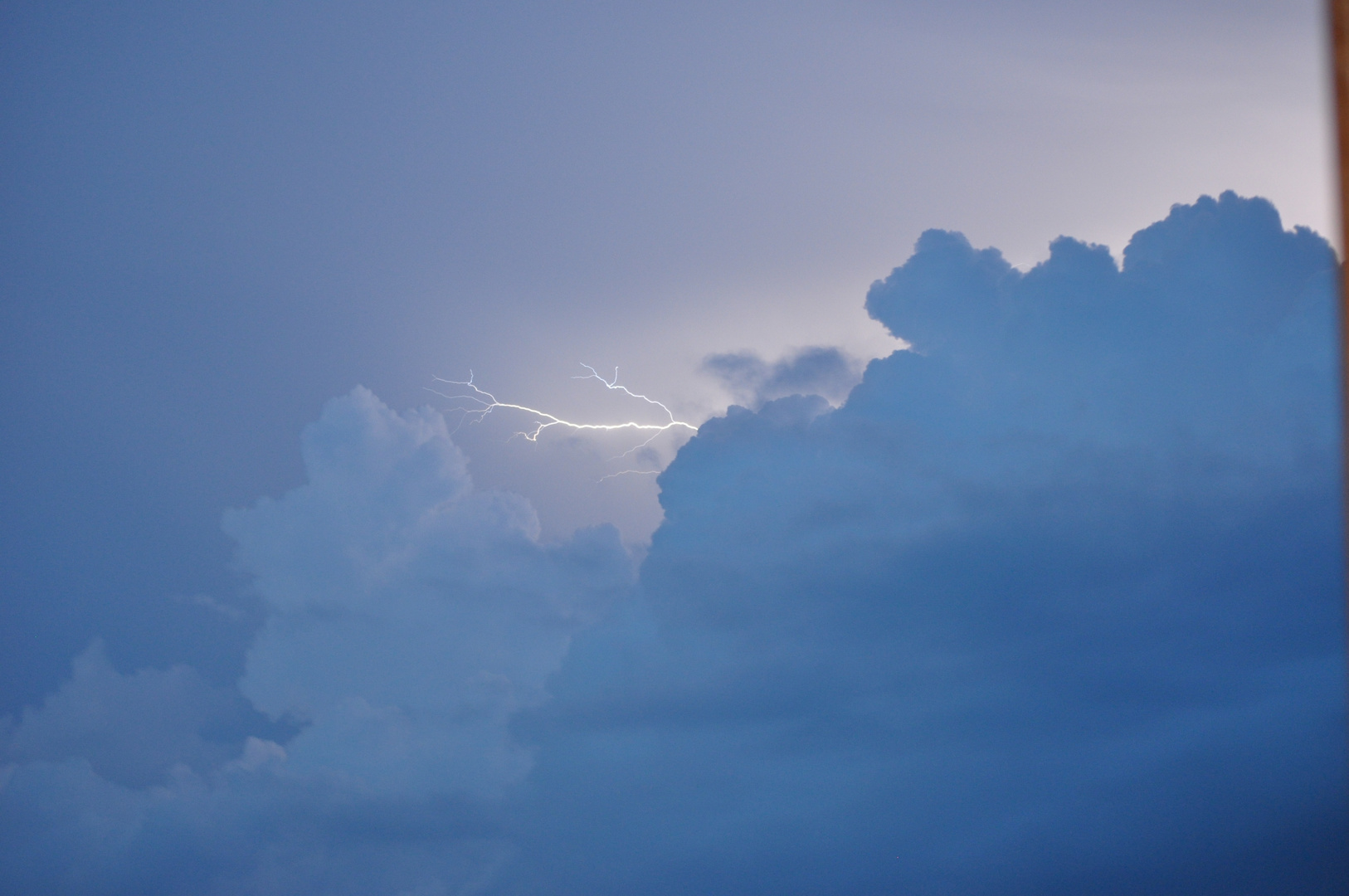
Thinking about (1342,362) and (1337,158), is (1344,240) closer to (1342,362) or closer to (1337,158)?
(1337,158)

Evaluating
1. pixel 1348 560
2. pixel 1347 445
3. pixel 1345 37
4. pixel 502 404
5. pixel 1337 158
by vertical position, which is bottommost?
pixel 1348 560

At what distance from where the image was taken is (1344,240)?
1635mm

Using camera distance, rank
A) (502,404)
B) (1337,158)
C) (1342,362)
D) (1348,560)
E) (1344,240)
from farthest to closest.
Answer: (502,404), (1348,560), (1342,362), (1337,158), (1344,240)

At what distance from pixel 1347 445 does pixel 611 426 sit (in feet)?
39.9

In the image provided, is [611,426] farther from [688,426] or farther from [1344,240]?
[1344,240]

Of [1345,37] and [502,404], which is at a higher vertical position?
[502,404]

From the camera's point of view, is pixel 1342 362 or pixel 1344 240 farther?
pixel 1342 362

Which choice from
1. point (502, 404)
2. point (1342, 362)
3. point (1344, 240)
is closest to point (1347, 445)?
point (1342, 362)

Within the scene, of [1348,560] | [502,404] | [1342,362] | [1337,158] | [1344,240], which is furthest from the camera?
[502,404]

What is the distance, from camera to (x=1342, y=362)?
1.88 metres

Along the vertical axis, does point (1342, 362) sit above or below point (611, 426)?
below

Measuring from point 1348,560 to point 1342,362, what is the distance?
15.3 inches

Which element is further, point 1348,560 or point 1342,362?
point 1348,560

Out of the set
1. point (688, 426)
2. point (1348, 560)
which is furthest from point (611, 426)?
point (1348, 560)
